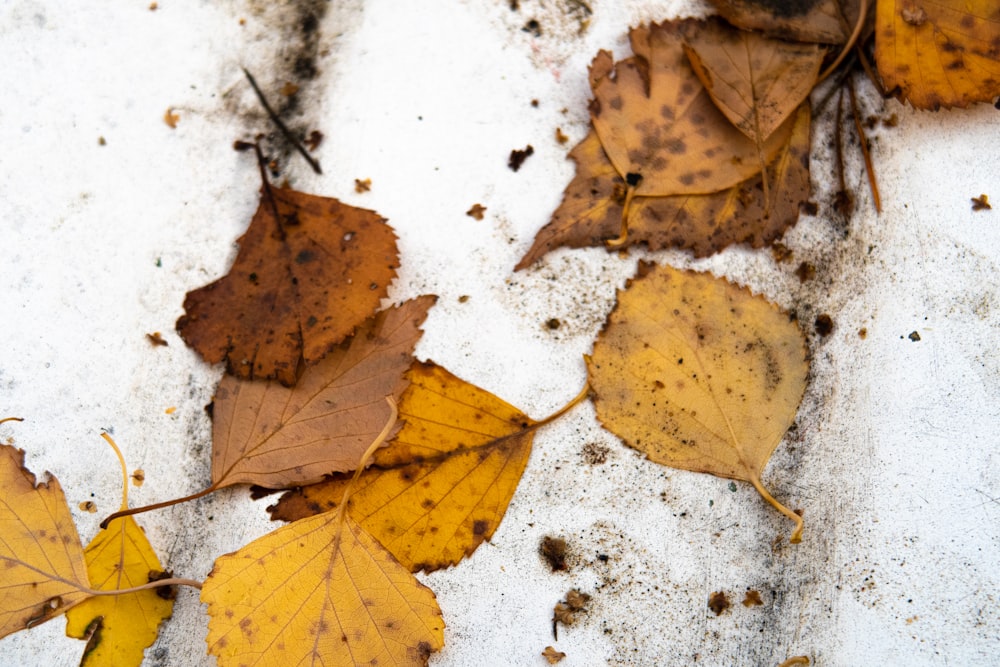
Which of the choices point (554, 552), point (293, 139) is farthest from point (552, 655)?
point (293, 139)

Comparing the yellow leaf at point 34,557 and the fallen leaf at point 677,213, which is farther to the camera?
the fallen leaf at point 677,213

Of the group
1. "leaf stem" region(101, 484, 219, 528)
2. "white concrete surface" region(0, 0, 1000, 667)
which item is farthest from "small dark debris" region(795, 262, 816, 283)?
"leaf stem" region(101, 484, 219, 528)

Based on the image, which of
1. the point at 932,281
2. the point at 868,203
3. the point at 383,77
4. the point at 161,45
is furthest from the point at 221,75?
the point at 932,281

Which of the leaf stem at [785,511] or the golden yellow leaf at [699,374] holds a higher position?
the golden yellow leaf at [699,374]

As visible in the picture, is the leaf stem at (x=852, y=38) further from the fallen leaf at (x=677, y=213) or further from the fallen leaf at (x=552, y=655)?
the fallen leaf at (x=552, y=655)

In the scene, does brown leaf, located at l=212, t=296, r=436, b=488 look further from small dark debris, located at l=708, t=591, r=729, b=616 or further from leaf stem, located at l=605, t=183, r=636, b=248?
small dark debris, located at l=708, t=591, r=729, b=616

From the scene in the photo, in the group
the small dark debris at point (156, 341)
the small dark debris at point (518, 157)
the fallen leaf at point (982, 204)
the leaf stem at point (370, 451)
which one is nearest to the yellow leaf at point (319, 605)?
the leaf stem at point (370, 451)
